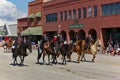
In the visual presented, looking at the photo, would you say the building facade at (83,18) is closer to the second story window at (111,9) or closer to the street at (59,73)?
the second story window at (111,9)

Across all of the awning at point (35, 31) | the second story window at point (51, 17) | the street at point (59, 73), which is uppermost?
the second story window at point (51, 17)

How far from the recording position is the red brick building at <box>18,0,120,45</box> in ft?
200

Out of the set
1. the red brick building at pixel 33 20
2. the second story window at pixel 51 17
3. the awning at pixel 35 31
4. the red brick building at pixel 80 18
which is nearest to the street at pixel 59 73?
the red brick building at pixel 80 18

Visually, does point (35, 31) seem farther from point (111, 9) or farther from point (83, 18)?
point (111, 9)

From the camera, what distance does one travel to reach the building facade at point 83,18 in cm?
6074

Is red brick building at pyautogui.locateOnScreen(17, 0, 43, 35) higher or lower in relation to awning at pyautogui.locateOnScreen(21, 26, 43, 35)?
higher

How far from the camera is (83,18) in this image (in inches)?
2689

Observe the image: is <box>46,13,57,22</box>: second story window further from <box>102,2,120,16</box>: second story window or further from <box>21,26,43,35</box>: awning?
<box>102,2,120,16</box>: second story window

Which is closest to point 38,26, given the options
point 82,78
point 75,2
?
point 75,2

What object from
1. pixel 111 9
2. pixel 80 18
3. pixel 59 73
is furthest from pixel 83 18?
pixel 59 73

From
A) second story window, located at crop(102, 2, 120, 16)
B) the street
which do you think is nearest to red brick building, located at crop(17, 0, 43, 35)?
second story window, located at crop(102, 2, 120, 16)

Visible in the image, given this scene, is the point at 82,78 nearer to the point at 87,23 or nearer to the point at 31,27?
the point at 87,23

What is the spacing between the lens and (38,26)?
85.3m

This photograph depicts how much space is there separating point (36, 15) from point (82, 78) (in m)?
66.5
